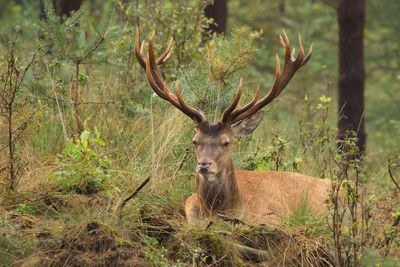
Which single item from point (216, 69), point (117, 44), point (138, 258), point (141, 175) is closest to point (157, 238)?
point (138, 258)

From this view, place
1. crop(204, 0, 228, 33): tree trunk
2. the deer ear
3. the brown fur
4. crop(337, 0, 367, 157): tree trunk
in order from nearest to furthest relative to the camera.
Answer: the brown fur → the deer ear → crop(337, 0, 367, 157): tree trunk → crop(204, 0, 228, 33): tree trunk

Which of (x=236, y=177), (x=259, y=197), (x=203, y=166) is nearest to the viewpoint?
(x=203, y=166)

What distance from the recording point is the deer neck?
9133 mm

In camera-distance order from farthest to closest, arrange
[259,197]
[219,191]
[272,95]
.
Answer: [259,197]
[272,95]
[219,191]

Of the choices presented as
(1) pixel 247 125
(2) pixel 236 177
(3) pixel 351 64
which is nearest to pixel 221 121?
(1) pixel 247 125

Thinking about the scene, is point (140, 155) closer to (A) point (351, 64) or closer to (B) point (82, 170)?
(B) point (82, 170)

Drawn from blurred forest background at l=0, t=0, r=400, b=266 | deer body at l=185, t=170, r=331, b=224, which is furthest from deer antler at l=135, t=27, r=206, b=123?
deer body at l=185, t=170, r=331, b=224

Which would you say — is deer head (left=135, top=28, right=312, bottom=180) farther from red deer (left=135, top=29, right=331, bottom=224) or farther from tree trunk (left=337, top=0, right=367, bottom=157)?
tree trunk (left=337, top=0, right=367, bottom=157)

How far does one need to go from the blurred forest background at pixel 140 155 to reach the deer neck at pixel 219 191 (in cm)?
22

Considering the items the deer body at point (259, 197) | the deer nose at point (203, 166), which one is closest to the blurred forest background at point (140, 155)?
the deer body at point (259, 197)

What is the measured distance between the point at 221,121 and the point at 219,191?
2.08 ft

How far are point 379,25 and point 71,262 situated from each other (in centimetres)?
1442

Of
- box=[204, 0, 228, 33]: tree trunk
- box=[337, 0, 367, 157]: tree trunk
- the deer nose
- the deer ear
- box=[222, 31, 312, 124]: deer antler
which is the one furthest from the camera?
box=[204, 0, 228, 33]: tree trunk

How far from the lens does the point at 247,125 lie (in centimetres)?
968
